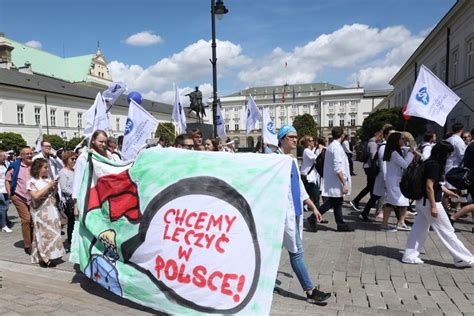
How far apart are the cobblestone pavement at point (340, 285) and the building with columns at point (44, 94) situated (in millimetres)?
62891

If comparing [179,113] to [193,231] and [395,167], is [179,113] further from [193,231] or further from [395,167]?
[193,231]

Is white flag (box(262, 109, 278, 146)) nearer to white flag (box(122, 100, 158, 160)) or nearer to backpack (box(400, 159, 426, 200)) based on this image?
white flag (box(122, 100, 158, 160))

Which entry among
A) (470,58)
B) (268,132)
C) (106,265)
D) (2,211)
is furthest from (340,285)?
(470,58)

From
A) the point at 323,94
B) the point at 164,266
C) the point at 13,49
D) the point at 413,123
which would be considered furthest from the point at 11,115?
the point at 323,94

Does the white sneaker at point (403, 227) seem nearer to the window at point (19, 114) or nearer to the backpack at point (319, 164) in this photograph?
the backpack at point (319, 164)

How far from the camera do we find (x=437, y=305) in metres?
3.94

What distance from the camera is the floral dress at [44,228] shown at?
18.3 feet

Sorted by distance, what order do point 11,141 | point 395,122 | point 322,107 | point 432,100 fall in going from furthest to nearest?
point 322,107, point 11,141, point 395,122, point 432,100

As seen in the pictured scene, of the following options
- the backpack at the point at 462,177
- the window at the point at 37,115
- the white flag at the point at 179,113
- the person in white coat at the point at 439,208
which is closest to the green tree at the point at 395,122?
the white flag at the point at 179,113

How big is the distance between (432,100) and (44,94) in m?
70.2

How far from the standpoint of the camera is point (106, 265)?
14.1 feet

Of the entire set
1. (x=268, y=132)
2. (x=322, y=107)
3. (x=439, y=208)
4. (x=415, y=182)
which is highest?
(x=322, y=107)

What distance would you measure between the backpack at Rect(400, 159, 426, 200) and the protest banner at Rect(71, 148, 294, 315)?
2.17 metres

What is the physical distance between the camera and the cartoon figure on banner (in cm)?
419
